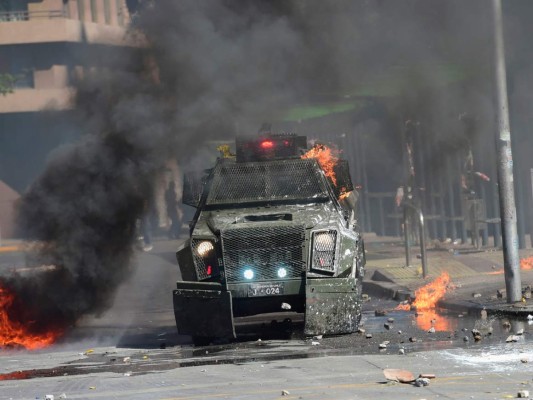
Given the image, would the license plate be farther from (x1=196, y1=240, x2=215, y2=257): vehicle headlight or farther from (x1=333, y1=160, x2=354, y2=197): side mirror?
(x1=333, y1=160, x2=354, y2=197): side mirror

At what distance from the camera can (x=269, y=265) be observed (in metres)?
12.5

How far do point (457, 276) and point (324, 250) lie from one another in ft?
18.6

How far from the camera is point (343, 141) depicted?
32656mm

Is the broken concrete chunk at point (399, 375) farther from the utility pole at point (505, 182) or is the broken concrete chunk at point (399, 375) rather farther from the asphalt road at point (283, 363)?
the utility pole at point (505, 182)

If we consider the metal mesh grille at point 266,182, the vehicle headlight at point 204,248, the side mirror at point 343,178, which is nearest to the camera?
the vehicle headlight at point 204,248

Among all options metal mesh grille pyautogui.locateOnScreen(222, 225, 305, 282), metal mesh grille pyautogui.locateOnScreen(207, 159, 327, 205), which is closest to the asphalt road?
metal mesh grille pyautogui.locateOnScreen(222, 225, 305, 282)

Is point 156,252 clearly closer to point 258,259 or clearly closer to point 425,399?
point 258,259

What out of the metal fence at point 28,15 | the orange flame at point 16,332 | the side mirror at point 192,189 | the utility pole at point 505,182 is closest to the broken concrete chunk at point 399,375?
the utility pole at point 505,182

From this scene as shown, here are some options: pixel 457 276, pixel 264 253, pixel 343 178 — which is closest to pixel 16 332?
pixel 264 253

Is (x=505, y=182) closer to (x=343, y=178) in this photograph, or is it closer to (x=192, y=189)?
(x=343, y=178)

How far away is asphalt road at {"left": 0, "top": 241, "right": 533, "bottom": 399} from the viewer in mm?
9148

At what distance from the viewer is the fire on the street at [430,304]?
13.4m

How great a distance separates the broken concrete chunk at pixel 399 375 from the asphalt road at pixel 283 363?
0.31 ft

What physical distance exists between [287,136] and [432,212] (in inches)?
477
